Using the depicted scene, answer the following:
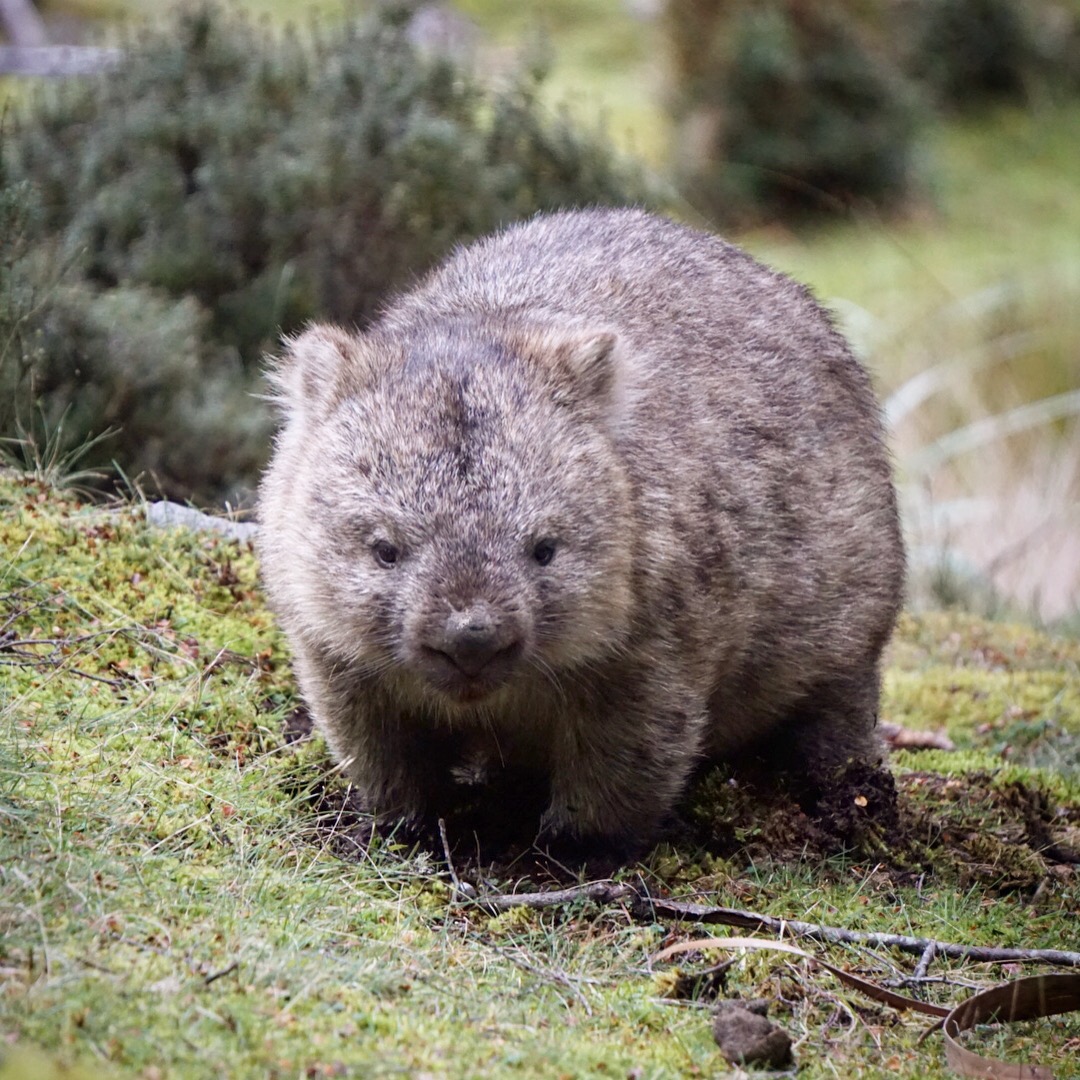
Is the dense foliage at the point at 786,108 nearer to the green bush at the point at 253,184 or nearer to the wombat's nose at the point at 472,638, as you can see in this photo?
the green bush at the point at 253,184

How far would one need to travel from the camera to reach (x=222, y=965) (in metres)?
3.49

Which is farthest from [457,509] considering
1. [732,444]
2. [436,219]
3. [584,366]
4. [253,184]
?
[436,219]

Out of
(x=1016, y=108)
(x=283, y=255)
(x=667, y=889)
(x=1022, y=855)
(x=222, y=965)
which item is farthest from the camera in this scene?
(x=1016, y=108)

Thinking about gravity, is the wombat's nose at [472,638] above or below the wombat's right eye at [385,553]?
below

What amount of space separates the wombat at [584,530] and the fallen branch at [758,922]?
1.24 ft

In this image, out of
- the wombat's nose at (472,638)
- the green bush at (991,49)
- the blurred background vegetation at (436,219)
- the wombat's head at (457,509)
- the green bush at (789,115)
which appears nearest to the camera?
the wombat's nose at (472,638)

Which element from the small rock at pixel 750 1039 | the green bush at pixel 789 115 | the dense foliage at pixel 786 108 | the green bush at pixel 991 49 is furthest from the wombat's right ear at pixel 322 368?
the green bush at pixel 991 49

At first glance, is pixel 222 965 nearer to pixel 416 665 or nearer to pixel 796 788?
pixel 416 665

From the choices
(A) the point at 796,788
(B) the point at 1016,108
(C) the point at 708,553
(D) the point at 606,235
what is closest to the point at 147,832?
(C) the point at 708,553

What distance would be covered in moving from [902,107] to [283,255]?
436 inches

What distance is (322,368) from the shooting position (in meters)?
4.90

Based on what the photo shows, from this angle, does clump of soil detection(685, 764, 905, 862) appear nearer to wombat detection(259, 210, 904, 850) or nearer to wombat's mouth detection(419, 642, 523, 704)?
wombat detection(259, 210, 904, 850)

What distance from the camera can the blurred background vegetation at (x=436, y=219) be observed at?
7.22 metres

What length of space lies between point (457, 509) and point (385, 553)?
28 centimetres
